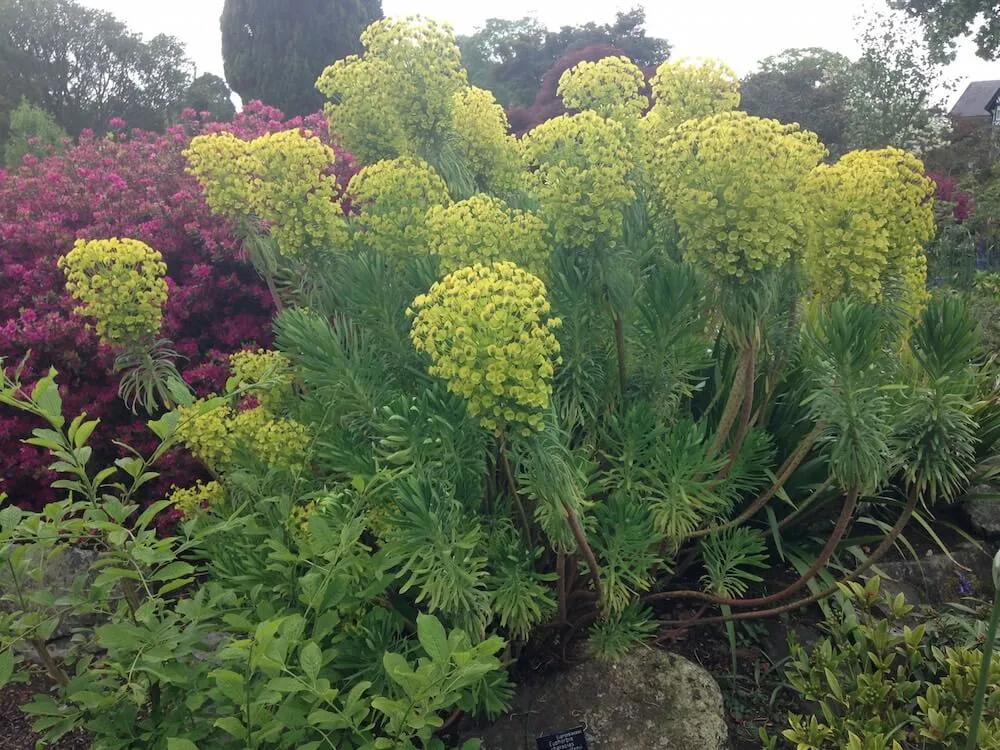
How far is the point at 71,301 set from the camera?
4.89 metres

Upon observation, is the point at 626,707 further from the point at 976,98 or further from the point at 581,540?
the point at 976,98

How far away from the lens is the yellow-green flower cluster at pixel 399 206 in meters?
2.62

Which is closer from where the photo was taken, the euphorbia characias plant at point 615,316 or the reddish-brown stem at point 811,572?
the euphorbia characias plant at point 615,316

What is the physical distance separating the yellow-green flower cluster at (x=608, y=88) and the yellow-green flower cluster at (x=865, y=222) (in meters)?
0.79

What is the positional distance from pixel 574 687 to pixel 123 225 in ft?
17.0

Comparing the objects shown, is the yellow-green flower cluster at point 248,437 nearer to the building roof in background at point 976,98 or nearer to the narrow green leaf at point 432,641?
the narrow green leaf at point 432,641

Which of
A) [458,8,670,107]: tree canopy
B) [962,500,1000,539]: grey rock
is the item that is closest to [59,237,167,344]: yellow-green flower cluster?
[962,500,1000,539]: grey rock

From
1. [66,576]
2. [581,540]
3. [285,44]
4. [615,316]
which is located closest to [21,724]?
[66,576]

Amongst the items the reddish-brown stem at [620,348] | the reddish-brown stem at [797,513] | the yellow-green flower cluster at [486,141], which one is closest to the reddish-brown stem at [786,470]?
the reddish-brown stem at [797,513]

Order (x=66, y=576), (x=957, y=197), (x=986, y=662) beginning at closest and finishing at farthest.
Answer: (x=986, y=662) → (x=66, y=576) → (x=957, y=197)

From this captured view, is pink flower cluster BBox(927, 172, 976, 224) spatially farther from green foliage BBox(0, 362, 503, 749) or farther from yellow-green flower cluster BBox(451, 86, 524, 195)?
green foliage BBox(0, 362, 503, 749)

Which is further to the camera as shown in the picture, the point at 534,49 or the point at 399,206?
the point at 534,49

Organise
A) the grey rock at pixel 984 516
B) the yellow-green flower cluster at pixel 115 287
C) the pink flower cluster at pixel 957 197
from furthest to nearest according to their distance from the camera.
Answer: the pink flower cluster at pixel 957 197, the grey rock at pixel 984 516, the yellow-green flower cluster at pixel 115 287

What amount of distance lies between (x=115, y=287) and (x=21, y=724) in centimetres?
189
